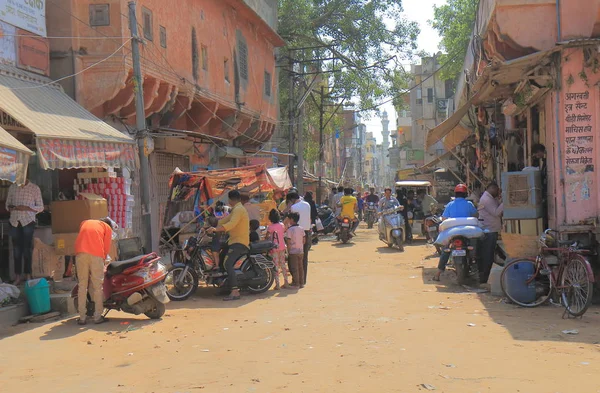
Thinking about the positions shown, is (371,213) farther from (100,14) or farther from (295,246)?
(295,246)

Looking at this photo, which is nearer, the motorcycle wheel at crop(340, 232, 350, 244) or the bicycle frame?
the bicycle frame

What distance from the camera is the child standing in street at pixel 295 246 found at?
446 inches

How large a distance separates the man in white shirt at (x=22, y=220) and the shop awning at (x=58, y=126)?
89 centimetres

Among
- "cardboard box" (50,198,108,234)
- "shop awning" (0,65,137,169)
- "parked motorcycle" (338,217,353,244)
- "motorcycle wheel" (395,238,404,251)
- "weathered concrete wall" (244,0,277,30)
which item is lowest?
"motorcycle wheel" (395,238,404,251)

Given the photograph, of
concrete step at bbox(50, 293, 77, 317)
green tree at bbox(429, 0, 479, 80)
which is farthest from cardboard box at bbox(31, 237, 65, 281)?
green tree at bbox(429, 0, 479, 80)

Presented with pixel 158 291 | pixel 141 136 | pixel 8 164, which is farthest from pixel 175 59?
pixel 158 291

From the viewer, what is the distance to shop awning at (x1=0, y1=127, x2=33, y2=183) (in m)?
8.30

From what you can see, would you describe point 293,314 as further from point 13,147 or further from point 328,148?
point 328,148

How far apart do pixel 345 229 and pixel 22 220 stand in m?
12.1

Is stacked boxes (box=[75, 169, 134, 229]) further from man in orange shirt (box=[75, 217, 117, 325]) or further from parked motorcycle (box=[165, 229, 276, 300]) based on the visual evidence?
man in orange shirt (box=[75, 217, 117, 325])

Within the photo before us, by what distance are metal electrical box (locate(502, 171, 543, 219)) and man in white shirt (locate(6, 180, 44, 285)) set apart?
291 inches

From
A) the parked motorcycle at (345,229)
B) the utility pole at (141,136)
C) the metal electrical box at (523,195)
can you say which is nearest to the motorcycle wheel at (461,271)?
the metal electrical box at (523,195)

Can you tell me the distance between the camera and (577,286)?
805 centimetres

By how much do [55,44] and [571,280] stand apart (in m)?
10.3
